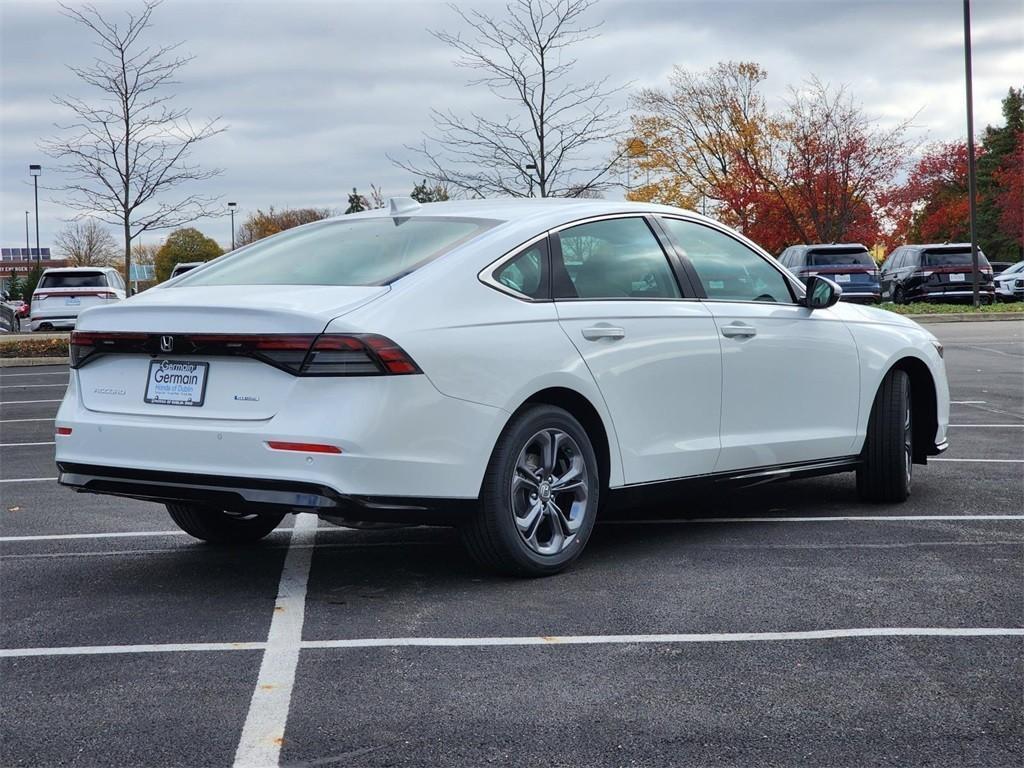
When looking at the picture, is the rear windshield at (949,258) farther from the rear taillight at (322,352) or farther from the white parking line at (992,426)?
the rear taillight at (322,352)

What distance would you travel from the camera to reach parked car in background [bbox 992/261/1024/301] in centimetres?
4006

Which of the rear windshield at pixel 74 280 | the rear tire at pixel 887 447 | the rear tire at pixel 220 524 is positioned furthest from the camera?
the rear windshield at pixel 74 280

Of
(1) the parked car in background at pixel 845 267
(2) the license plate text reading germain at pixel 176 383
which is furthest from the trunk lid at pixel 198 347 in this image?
(1) the parked car in background at pixel 845 267

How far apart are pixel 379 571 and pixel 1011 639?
101 inches

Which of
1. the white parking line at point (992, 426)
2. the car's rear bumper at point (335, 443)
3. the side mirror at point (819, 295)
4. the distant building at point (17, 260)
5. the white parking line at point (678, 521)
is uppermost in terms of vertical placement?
the distant building at point (17, 260)

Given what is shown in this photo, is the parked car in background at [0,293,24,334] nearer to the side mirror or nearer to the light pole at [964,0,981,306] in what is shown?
the light pole at [964,0,981,306]

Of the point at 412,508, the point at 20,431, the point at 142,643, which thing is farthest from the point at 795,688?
the point at 20,431

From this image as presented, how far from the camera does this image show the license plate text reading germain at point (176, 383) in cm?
519

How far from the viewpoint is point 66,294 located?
28594 millimetres

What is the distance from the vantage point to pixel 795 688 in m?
4.10

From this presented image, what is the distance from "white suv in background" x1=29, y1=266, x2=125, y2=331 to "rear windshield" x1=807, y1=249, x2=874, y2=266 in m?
14.9

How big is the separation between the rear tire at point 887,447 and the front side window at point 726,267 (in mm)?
860

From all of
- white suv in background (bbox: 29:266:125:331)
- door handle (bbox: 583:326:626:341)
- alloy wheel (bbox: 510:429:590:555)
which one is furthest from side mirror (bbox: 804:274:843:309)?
white suv in background (bbox: 29:266:125:331)

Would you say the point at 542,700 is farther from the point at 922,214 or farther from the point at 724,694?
the point at 922,214
